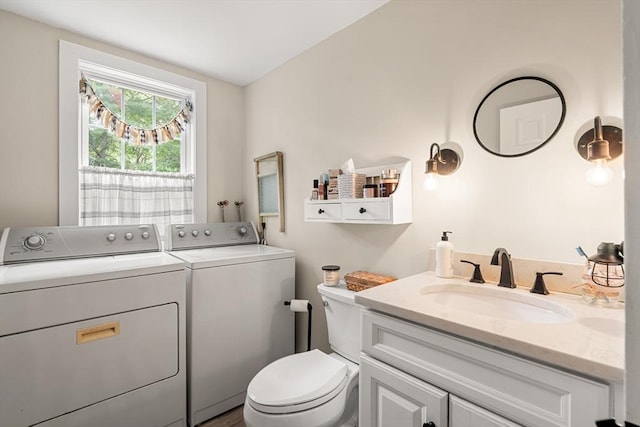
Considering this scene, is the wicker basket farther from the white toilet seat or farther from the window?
the window

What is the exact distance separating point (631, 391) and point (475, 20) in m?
1.48

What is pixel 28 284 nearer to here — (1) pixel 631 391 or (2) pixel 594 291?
(1) pixel 631 391

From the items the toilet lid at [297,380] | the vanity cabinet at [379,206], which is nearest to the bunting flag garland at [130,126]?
the vanity cabinet at [379,206]

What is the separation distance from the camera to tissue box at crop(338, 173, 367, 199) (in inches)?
64.6

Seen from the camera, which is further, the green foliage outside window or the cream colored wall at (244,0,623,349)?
the green foliage outside window

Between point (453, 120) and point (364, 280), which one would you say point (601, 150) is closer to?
point (453, 120)

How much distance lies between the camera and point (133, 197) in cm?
228

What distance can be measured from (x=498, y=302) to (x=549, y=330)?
0.39 metres

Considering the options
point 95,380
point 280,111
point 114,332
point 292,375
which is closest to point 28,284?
point 114,332

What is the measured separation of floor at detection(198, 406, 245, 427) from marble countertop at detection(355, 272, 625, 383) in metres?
1.33

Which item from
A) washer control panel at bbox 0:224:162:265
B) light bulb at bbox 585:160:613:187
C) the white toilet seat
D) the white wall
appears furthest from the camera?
washer control panel at bbox 0:224:162:265

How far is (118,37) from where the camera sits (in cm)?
203

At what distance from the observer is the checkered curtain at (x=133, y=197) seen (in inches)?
82.8

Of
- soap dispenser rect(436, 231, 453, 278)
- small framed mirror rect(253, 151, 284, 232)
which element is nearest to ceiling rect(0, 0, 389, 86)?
small framed mirror rect(253, 151, 284, 232)
